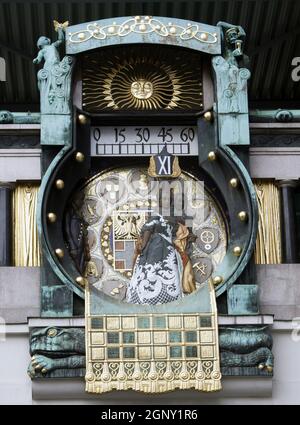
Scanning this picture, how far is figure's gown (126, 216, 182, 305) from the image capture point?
12953mm

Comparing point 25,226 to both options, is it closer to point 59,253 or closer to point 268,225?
point 59,253

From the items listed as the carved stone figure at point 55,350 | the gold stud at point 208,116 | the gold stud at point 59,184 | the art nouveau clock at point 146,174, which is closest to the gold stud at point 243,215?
the art nouveau clock at point 146,174

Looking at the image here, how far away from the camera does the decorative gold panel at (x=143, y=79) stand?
44.1 ft

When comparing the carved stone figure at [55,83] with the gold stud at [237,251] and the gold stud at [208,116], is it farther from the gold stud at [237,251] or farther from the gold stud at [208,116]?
the gold stud at [237,251]

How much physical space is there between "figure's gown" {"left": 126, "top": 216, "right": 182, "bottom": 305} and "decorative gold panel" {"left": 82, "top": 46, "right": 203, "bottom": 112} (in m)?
1.18

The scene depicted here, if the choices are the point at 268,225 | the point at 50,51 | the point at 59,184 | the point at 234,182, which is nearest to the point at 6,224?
the point at 59,184

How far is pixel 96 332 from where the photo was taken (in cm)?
1248

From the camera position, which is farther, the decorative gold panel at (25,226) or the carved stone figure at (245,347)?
the decorative gold panel at (25,226)

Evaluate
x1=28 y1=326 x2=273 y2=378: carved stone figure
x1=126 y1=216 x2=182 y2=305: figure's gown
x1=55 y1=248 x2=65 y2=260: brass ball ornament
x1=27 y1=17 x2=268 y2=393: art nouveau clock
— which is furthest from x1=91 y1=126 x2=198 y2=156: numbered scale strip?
x1=28 y1=326 x2=273 y2=378: carved stone figure

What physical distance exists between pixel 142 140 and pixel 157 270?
4.34ft

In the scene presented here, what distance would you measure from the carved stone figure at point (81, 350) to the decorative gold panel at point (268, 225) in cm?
87

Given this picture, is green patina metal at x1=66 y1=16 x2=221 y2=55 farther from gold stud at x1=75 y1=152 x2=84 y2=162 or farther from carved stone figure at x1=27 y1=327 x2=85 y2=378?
carved stone figure at x1=27 y1=327 x2=85 y2=378

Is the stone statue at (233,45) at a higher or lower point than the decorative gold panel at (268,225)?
higher

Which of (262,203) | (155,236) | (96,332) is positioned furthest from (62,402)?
(262,203)
